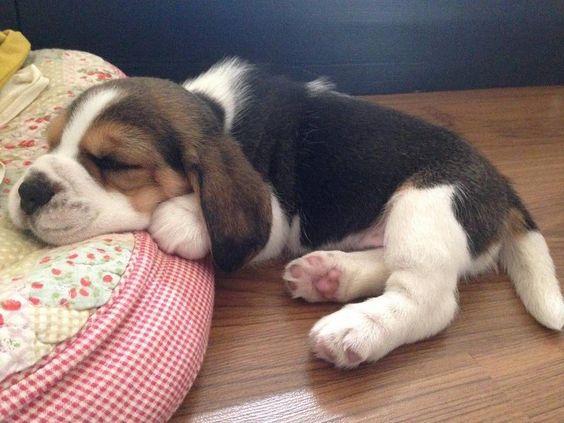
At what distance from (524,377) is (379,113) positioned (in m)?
0.78

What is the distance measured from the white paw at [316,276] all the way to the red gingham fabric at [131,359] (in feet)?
0.85

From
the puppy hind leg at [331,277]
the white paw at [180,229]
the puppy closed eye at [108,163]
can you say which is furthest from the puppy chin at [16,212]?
the puppy hind leg at [331,277]

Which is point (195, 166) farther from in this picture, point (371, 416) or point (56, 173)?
point (371, 416)

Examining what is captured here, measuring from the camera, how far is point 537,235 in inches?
→ 64.7

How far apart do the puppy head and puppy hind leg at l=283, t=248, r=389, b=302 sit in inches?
5.7

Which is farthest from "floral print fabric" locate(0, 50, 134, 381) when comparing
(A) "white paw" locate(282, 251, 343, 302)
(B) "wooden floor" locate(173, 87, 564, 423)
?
(A) "white paw" locate(282, 251, 343, 302)

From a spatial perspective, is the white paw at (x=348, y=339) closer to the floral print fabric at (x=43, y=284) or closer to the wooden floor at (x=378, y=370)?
the wooden floor at (x=378, y=370)

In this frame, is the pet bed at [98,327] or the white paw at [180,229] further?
the white paw at [180,229]

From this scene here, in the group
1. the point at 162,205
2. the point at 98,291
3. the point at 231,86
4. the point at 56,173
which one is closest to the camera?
the point at 98,291

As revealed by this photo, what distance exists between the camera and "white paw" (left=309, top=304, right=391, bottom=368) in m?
1.24

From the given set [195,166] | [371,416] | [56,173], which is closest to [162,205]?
[195,166]

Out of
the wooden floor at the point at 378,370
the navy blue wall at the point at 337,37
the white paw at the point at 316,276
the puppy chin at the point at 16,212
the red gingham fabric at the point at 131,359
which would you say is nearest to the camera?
the red gingham fabric at the point at 131,359

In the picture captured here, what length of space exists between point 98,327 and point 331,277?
61 centimetres

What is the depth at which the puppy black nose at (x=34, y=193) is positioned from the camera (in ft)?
4.13
